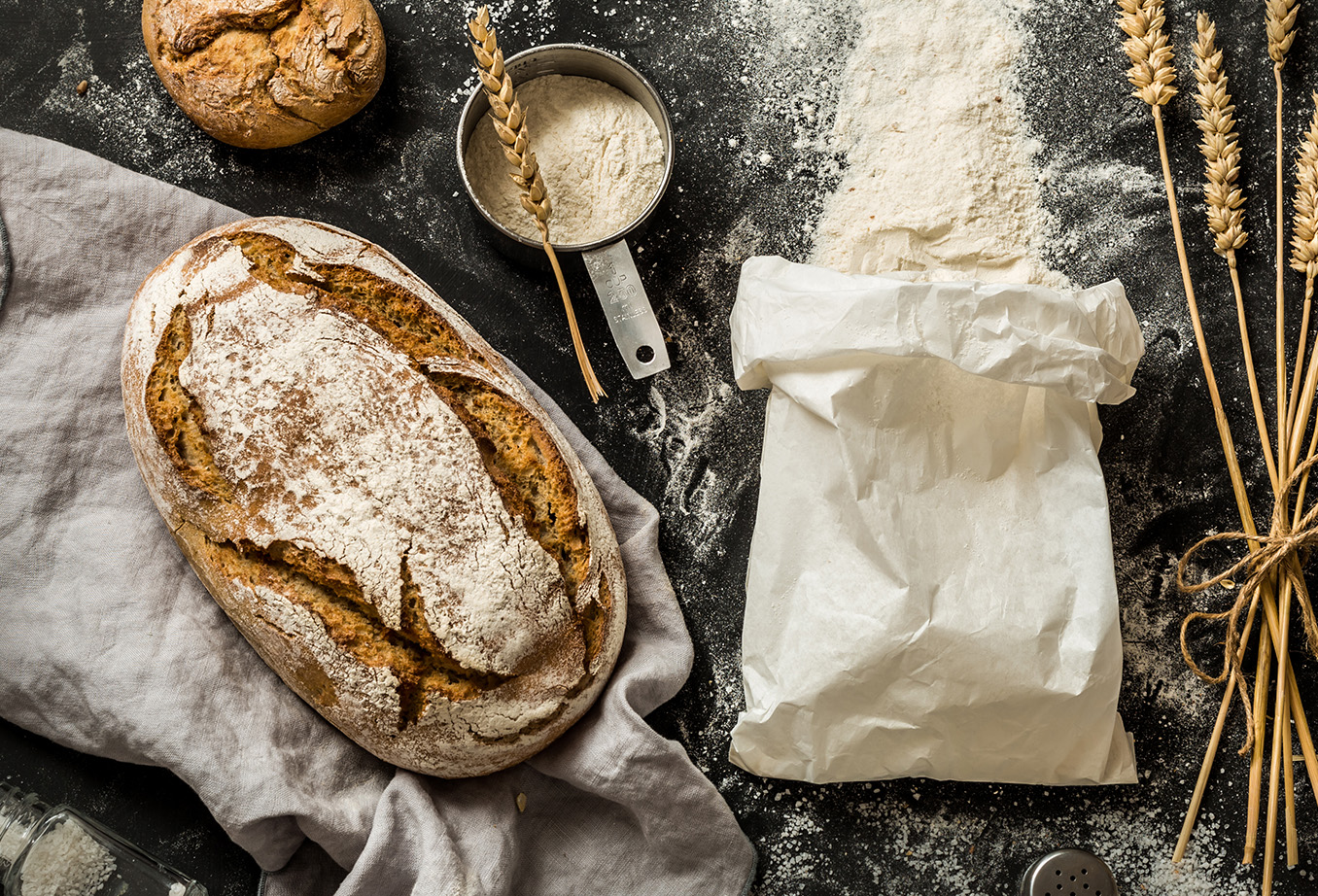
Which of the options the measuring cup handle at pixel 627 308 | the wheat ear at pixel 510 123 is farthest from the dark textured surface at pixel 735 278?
the wheat ear at pixel 510 123

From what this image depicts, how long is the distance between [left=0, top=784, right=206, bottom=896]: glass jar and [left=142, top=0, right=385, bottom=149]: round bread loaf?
1000mm

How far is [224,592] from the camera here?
44.2 inches

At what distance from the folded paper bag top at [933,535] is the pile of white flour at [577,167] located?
25 cm

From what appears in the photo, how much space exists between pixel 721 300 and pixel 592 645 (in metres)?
0.59

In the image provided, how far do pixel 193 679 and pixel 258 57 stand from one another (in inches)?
34.7

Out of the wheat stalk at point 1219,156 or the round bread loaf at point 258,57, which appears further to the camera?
the wheat stalk at point 1219,156

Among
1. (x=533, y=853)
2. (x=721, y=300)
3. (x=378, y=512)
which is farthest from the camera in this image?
(x=721, y=300)

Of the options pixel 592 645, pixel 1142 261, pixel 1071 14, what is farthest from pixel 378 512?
pixel 1071 14

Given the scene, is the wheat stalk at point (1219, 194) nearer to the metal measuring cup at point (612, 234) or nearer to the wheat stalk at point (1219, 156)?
the wheat stalk at point (1219, 156)

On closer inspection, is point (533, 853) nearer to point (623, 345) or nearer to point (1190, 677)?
point (623, 345)

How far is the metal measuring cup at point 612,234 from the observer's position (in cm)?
124

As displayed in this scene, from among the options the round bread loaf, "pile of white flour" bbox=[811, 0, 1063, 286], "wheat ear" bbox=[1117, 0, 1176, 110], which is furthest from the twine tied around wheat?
the round bread loaf

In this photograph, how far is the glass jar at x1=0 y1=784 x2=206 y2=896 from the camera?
3.57ft

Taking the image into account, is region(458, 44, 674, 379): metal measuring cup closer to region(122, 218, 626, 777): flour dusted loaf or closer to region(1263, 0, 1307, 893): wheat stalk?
region(122, 218, 626, 777): flour dusted loaf
